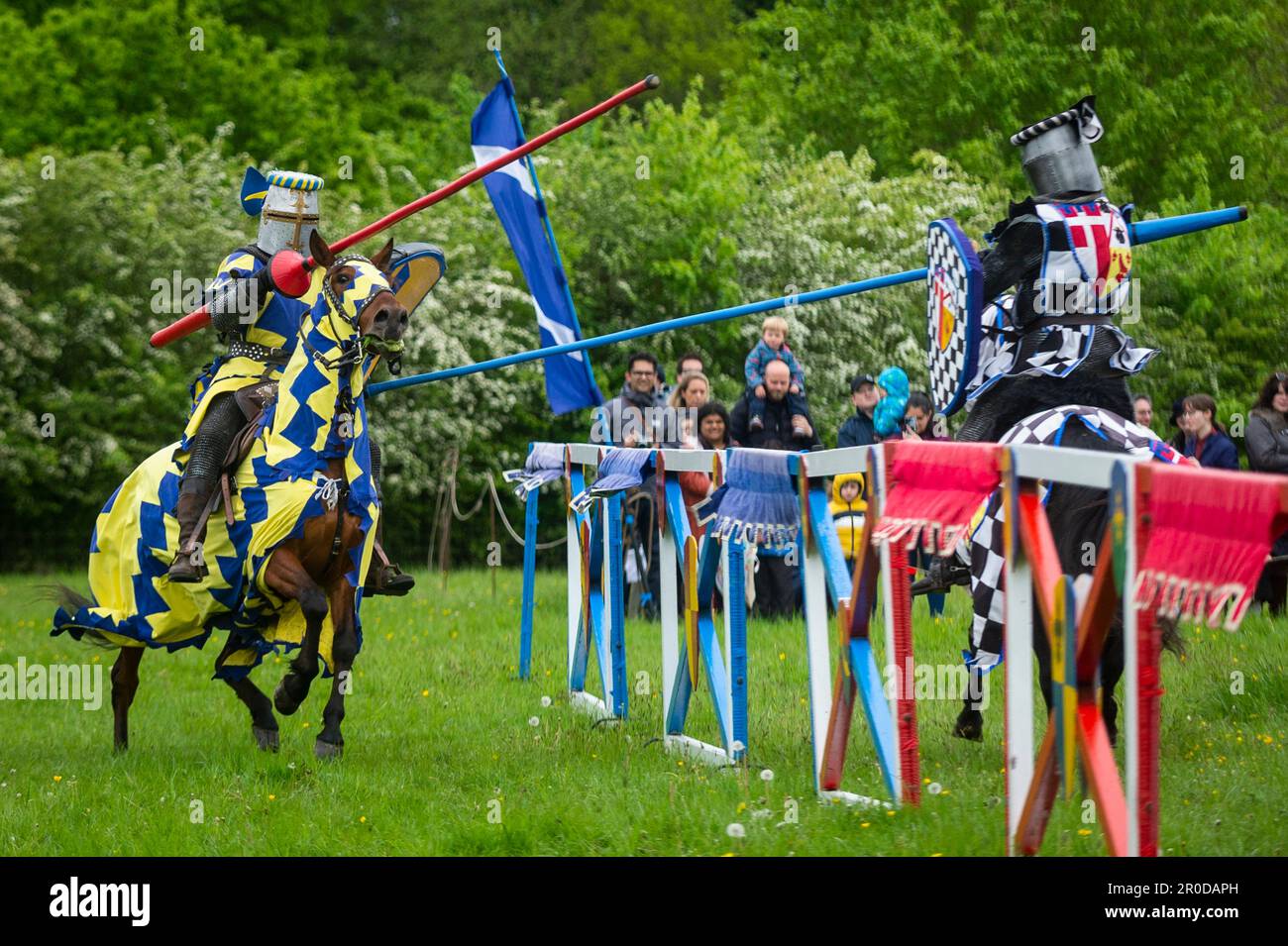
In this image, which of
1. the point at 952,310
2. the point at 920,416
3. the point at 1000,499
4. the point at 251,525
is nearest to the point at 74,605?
the point at 251,525

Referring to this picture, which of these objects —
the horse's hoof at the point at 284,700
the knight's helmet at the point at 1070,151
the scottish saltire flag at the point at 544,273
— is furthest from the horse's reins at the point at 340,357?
the scottish saltire flag at the point at 544,273

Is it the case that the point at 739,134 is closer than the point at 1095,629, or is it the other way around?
the point at 1095,629

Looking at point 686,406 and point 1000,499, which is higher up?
point 686,406

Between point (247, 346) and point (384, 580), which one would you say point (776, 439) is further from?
point (247, 346)

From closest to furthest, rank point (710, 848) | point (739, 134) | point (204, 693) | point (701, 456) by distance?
point (710, 848) < point (701, 456) < point (204, 693) < point (739, 134)

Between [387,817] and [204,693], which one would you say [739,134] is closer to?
[204,693]

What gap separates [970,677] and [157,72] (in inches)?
1113

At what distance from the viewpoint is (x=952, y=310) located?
7.26 metres

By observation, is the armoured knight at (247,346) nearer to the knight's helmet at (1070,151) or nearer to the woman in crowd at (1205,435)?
the knight's helmet at (1070,151)

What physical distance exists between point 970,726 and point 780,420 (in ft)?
19.3

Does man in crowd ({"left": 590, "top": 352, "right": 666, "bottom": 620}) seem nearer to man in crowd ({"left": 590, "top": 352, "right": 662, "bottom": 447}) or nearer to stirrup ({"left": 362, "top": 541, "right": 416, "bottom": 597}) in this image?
man in crowd ({"left": 590, "top": 352, "right": 662, "bottom": 447})

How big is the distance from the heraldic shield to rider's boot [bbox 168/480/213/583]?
12.0ft

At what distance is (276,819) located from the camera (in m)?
7.11

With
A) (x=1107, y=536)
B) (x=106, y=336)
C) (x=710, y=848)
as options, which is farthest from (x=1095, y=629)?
(x=106, y=336)
